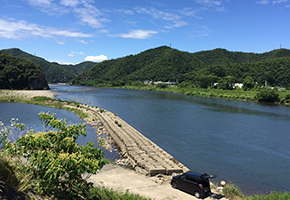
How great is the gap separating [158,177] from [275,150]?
61.8 feet

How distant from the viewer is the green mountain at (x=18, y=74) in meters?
103

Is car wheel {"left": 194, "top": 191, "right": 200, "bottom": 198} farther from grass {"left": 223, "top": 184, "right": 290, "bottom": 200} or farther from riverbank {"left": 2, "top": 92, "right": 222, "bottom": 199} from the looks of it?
grass {"left": 223, "top": 184, "right": 290, "bottom": 200}

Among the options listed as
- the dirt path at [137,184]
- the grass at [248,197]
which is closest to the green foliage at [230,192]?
the grass at [248,197]

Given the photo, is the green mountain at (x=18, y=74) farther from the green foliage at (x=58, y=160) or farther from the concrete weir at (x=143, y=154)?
the green foliage at (x=58, y=160)

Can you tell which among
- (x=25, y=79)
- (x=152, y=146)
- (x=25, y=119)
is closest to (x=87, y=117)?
(x=25, y=119)

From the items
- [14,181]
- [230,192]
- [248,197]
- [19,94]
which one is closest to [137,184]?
[230,192]

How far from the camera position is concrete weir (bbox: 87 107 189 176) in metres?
16.9

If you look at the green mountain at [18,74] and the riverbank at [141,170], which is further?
the green mountain at [18,74]

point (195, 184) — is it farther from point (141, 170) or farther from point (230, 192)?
point (141, 170)

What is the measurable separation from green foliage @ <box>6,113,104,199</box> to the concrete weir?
9487 millimetres

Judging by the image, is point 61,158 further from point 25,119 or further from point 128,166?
point 25,119

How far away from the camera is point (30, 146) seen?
7.46m

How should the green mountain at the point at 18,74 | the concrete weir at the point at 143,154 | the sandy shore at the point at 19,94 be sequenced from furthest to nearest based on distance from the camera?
the green mountain at the point at 18,74 → the sandy shore at the point at 19,94 → the concrete weir at the point at 143,154

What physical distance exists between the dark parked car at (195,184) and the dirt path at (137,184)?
0.31 meters
